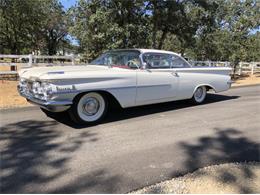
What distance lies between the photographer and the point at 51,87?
489 centimetres

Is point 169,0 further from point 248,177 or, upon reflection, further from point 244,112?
point 248,177

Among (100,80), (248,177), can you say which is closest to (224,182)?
(248,177)

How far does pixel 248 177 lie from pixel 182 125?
229 cm

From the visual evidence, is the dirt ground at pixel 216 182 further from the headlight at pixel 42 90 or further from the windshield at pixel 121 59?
the windshield at pixel 121 59

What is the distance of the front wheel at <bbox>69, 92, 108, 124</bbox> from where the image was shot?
5363mm

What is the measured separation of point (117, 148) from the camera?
14.3 ft

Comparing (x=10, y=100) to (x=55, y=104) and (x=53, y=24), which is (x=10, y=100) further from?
(x=53, y=24)

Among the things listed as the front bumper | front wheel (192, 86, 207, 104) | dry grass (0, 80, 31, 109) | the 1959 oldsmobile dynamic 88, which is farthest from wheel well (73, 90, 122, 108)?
dry grass (0, 80, 31, 109)

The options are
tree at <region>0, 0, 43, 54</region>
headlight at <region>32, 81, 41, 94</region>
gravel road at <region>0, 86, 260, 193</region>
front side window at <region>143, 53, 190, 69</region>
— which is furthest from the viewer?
tree at <region>0, 0, 43, 54</region>

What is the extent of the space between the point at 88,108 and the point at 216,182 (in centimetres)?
297

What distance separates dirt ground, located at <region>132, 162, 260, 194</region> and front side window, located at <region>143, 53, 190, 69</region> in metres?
3.37

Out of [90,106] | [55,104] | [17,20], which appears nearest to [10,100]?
[90,106]

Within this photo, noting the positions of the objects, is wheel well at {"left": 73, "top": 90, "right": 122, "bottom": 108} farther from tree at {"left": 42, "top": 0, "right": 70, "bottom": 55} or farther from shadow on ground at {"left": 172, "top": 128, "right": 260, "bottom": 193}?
tree at {"left": 42, "top": 0, "right": 70, "bottom": 55}

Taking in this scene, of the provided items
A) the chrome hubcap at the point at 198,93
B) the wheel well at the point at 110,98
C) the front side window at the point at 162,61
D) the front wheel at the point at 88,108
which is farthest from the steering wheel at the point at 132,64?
the chrome hubcap at the point at 198,93
